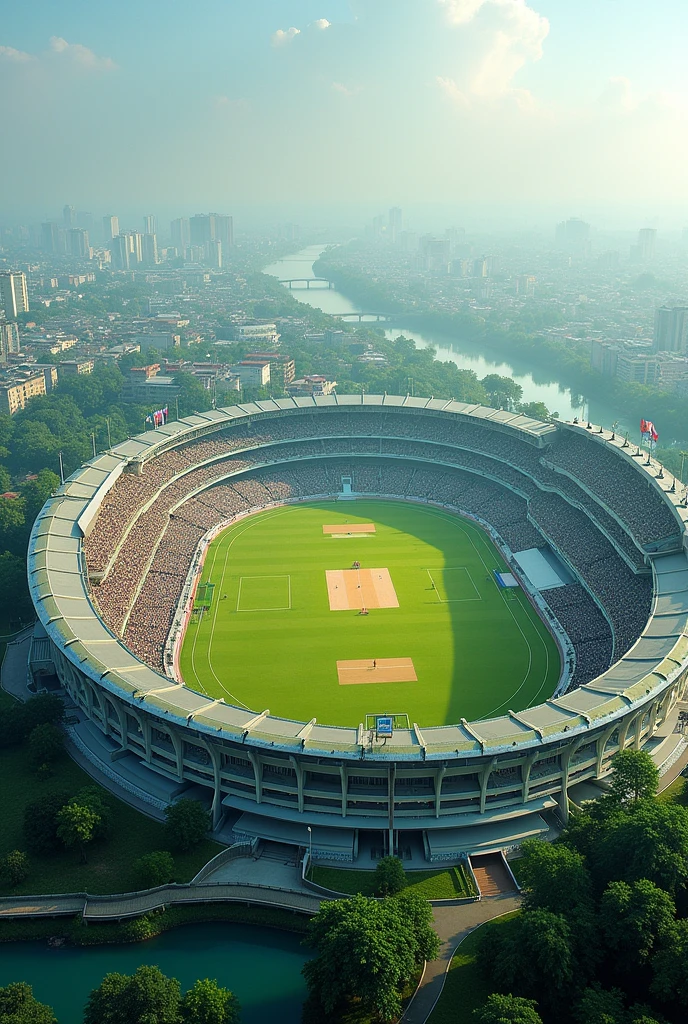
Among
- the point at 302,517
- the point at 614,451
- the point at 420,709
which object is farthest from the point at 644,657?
the point at 302,517

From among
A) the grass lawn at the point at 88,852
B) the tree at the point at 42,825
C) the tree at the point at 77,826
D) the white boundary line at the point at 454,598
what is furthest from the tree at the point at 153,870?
the white boundary line at the point at 454,598

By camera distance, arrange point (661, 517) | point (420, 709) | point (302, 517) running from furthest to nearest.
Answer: point (302, 517)
point (661, 517)
point (420, 709)

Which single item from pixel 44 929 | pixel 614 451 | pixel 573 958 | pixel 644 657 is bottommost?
pixel 44 929

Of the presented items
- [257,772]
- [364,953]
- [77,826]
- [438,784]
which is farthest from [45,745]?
[364,953]

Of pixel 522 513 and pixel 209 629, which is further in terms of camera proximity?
pixel 522 513

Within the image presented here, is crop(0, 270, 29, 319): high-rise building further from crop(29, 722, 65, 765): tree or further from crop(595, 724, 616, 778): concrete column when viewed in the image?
crop(595, 724, 616, 778): concrete column

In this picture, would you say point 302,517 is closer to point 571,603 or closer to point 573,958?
point 571,603

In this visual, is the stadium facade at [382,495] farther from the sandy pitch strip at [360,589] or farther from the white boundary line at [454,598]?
the sandy pitch strip at [360,589]
